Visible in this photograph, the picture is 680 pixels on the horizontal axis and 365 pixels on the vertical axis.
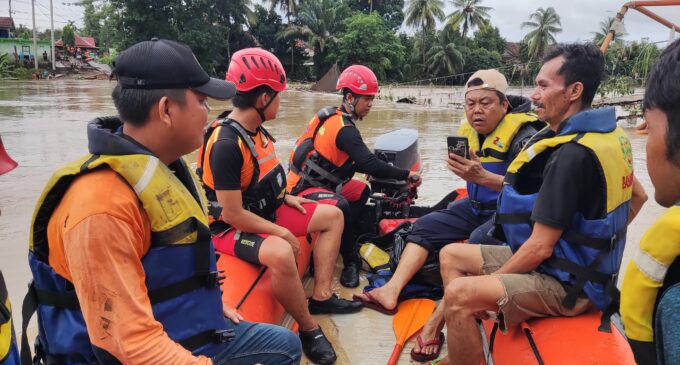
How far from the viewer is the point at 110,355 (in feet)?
4.91

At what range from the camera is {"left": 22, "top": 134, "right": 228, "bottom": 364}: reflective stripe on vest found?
61.3 inches

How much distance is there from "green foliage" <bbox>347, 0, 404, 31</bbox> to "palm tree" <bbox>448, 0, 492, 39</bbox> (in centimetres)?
610

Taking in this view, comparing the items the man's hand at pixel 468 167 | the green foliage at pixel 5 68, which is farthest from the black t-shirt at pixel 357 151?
the green foliage at pixel 5 68

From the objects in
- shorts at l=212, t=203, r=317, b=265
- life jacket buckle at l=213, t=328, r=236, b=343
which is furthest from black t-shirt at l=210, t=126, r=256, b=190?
life jacket buckle at l=213, t=328, r=236, b=343

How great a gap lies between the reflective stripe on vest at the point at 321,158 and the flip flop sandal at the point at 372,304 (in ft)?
3.66

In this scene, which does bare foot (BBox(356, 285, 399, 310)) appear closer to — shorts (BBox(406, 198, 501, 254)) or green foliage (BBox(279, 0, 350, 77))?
shorts (BBox(406, 198, 501, 254))

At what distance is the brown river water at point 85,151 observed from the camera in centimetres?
330

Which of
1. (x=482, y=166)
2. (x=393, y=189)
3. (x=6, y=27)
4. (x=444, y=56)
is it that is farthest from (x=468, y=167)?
(x=6, y=27)

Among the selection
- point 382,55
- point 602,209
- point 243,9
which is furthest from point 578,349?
point 243,9

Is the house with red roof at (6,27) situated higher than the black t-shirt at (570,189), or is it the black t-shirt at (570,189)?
the house with red roof at (6,27)

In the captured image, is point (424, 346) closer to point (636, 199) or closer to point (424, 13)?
point (636, 199)

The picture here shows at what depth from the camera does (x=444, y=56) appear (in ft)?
146

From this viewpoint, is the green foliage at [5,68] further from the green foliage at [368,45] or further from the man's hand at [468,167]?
the man's hand at [468,167]

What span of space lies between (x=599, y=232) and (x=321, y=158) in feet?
8.22
